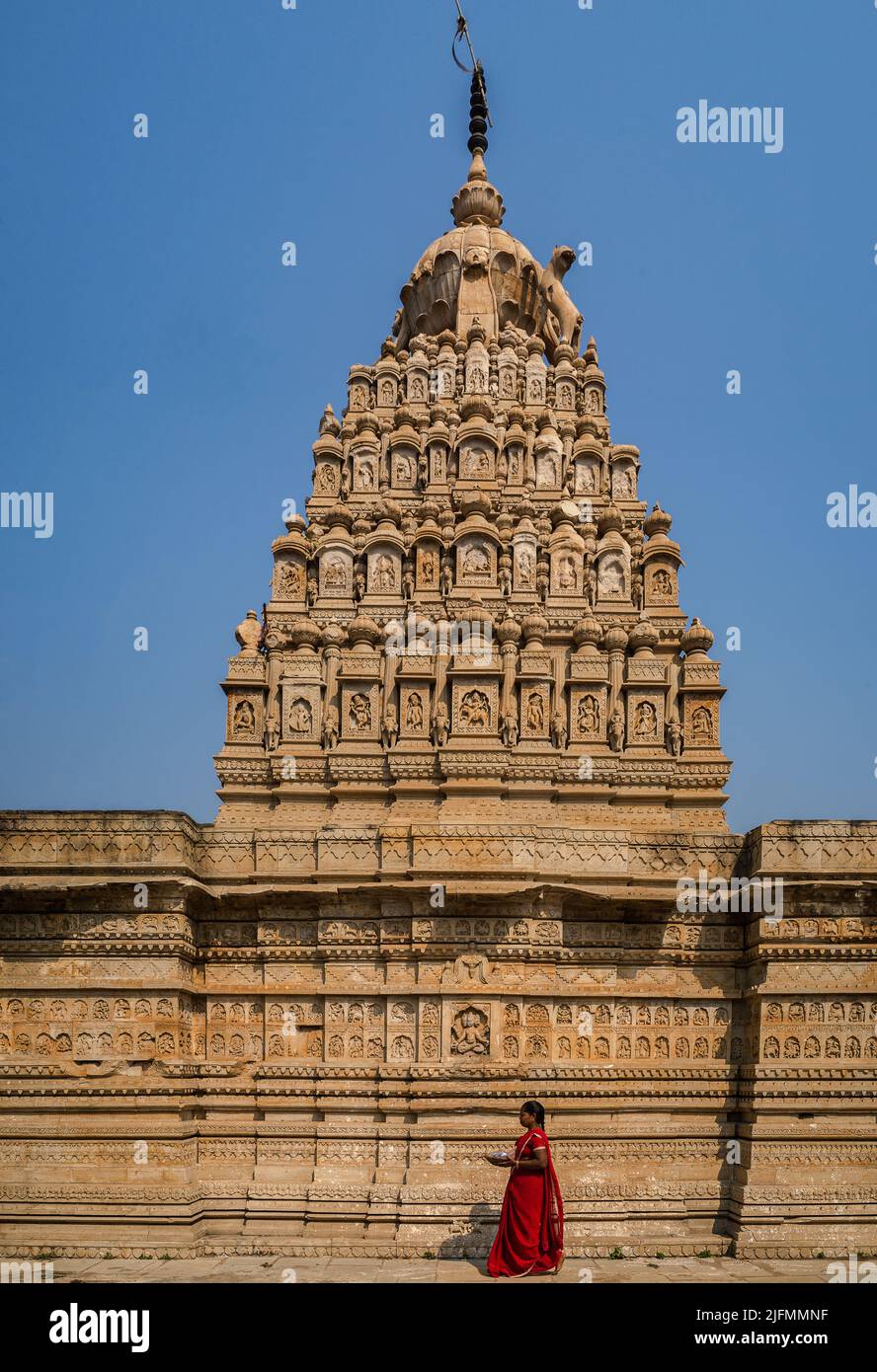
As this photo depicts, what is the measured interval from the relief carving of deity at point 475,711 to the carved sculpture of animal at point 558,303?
10088 millimetres

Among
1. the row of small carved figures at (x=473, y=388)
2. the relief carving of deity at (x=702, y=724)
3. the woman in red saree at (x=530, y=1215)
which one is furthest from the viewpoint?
the row of small carved figures at (x=473, y=388)

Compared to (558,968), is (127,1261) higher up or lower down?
lower down

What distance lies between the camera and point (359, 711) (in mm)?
16594

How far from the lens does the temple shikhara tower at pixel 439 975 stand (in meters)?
13.9

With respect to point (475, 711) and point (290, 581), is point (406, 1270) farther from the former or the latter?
point (290, 581)

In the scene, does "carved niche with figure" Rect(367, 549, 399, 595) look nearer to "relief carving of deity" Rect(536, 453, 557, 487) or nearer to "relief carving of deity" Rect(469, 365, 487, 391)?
"relief carving of deity" Rect(536, 453, 557, 487)

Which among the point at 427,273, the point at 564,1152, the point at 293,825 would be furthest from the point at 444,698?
the point at 427,273

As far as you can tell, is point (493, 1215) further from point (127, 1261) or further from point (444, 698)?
point (444, 698)

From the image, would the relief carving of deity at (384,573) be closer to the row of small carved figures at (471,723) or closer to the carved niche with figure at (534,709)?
the row of small carved figures at (471,723)

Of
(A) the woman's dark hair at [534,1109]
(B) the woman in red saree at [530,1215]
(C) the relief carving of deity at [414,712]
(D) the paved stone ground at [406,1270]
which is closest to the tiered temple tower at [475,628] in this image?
(C) the relief carving of deity at [414,712]

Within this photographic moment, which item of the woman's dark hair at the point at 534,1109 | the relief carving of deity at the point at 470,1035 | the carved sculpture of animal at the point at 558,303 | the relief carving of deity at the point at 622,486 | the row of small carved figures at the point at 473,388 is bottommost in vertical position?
the woman's dark hair at the point at 534,1109

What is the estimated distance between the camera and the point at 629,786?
53.5ft

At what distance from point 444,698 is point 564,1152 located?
6.10 m

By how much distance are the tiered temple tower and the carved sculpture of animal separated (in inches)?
40.3
